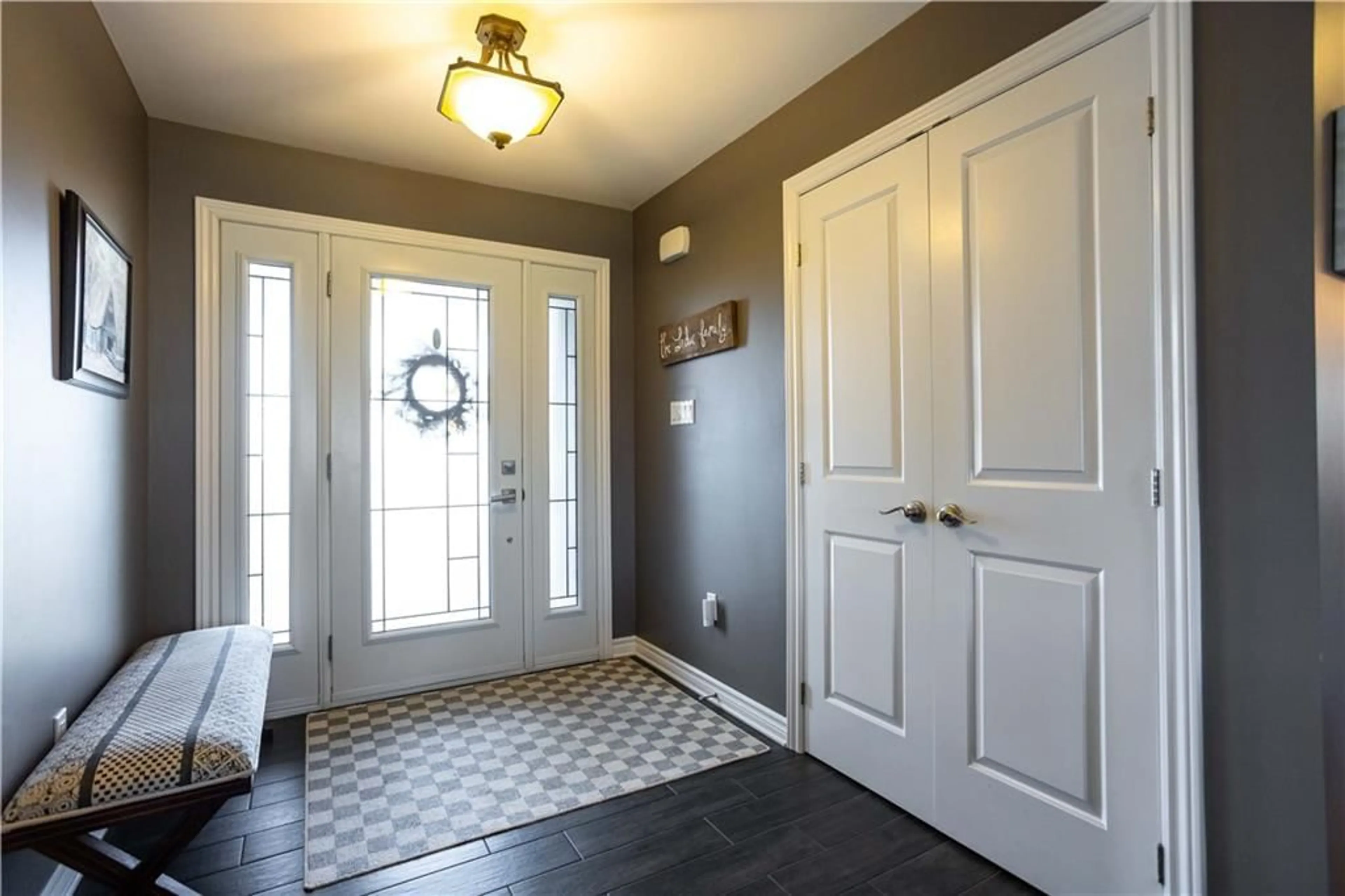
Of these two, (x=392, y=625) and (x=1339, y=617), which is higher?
(x=1339, y=617)

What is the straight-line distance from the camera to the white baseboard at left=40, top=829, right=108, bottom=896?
1534 mm

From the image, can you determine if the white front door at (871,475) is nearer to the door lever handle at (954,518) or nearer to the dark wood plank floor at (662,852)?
the door lever handle at (954,518)

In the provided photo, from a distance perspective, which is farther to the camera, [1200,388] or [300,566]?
[300,566]

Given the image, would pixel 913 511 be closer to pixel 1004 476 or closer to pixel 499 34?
pixel 1004 476

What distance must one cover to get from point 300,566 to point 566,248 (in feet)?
6.75

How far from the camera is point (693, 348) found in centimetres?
306

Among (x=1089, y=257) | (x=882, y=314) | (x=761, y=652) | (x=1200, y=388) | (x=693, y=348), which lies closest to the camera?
(x=1200, y=388)

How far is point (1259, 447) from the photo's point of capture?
1291 millimetres

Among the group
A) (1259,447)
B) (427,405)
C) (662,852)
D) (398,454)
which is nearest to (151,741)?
(662,852)

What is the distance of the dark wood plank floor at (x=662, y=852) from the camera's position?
1.71m

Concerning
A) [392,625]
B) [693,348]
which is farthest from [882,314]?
[392,625]

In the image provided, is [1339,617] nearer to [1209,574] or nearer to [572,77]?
[1209,574]

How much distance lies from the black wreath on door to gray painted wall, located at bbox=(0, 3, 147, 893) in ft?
3.55

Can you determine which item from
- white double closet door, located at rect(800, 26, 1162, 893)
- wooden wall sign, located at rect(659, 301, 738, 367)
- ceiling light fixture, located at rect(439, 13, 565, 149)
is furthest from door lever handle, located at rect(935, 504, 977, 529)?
ceiling light fixture, located at rect(439, 13, 565, 149)
